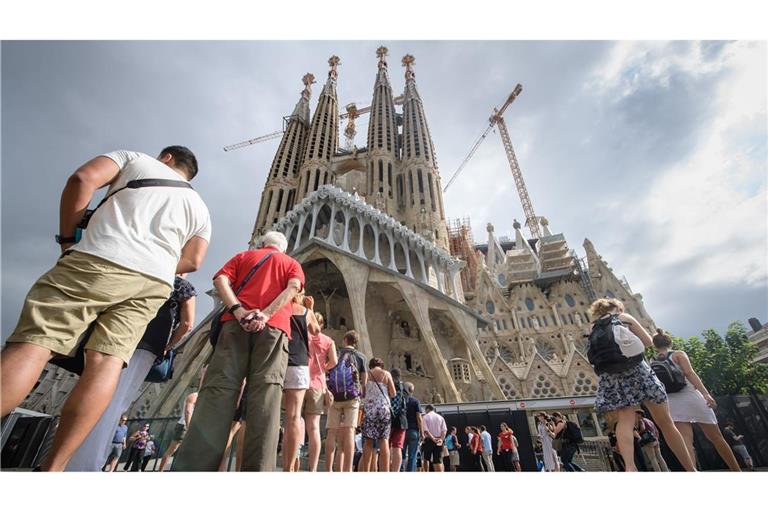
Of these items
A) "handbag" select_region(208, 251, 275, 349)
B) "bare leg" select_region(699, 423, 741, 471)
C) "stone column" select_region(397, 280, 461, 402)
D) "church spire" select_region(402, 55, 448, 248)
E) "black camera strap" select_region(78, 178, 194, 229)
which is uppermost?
"church spire" select_region(402, 55, 448, 248)

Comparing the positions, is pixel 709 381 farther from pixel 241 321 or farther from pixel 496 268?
pixel 496 268

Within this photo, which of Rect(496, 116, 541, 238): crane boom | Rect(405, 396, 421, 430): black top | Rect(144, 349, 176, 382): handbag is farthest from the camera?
Rect(496, 116, 541, 238): crane boom

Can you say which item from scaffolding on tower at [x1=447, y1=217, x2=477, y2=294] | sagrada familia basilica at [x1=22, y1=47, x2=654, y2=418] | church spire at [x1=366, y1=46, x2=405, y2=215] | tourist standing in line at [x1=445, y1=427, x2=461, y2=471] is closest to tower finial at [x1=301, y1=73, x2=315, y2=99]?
sagrada familia basilica at [x1=22, y1=47, x2=654, y2=418]

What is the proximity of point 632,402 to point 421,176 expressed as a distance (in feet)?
95.5

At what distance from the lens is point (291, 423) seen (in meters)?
2.91

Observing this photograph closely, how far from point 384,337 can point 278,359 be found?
64.6 feet

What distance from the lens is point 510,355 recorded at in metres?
32.8

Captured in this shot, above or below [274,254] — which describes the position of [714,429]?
below

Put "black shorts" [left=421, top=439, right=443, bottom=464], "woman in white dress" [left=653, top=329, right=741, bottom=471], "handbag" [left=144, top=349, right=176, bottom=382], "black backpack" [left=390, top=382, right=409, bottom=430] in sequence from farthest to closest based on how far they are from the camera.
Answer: "black shorts" [left=421, top=439, right=443, bottom=464] < "black backpack" [left=390, top=382, right=409, bottom=430] < "woman in white dress" [left=653, top=329, right=741, bottom=471] < "handbag" [left=144, top=349, right=176, bottom=382]

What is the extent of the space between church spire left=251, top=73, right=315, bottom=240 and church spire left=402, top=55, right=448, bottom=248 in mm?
11041

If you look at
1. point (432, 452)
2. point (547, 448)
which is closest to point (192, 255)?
point (432, 452)

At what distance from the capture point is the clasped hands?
2.07 meters

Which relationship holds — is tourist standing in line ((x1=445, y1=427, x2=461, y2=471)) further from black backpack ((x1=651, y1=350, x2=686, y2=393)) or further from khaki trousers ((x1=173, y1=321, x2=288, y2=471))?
khaki trousers ((x1=173, y1=321, x2=288, y2=471))

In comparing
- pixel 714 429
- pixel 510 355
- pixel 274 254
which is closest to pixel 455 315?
pixel 510 355
